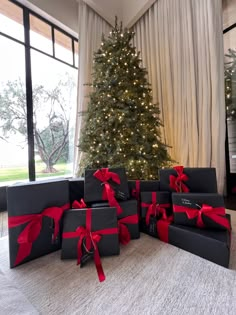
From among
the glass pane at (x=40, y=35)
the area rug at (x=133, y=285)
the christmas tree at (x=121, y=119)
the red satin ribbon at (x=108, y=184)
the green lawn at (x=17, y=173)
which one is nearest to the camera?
the area rug at (x=133, y=285)

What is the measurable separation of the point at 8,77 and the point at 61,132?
1.13m

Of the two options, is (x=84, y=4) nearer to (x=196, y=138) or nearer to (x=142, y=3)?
(x=142, y=3)

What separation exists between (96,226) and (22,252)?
459 millimetres

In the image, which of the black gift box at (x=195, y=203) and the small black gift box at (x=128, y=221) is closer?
the black gift box at (x=195, y=203)

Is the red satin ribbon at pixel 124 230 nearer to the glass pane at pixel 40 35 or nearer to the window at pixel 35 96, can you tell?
the window at pixel 35 96

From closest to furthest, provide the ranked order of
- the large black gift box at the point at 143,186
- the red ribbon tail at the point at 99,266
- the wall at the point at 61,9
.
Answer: the red ribbon tail at the point at 99,266
the large black gift box at the point at 143,186
the wall at the point at 61,9

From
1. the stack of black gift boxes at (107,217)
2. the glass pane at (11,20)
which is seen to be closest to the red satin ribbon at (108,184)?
the stack of black gift boxes at (107,217)

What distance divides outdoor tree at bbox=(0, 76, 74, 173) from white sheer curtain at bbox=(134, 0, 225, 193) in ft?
5.74

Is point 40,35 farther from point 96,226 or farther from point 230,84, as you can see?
point 96,226

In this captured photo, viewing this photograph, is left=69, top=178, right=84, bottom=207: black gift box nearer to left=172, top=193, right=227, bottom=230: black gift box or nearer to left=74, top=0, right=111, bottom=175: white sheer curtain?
left=172, top=193, right=227, bottom=230: black gift box

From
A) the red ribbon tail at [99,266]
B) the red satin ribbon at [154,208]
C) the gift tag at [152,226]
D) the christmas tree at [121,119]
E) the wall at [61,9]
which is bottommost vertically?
the red ribbon tail at [99,266]

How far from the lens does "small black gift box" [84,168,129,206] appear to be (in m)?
1.35

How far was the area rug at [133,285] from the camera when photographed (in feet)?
2.60

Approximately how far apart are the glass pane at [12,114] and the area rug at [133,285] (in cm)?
184
